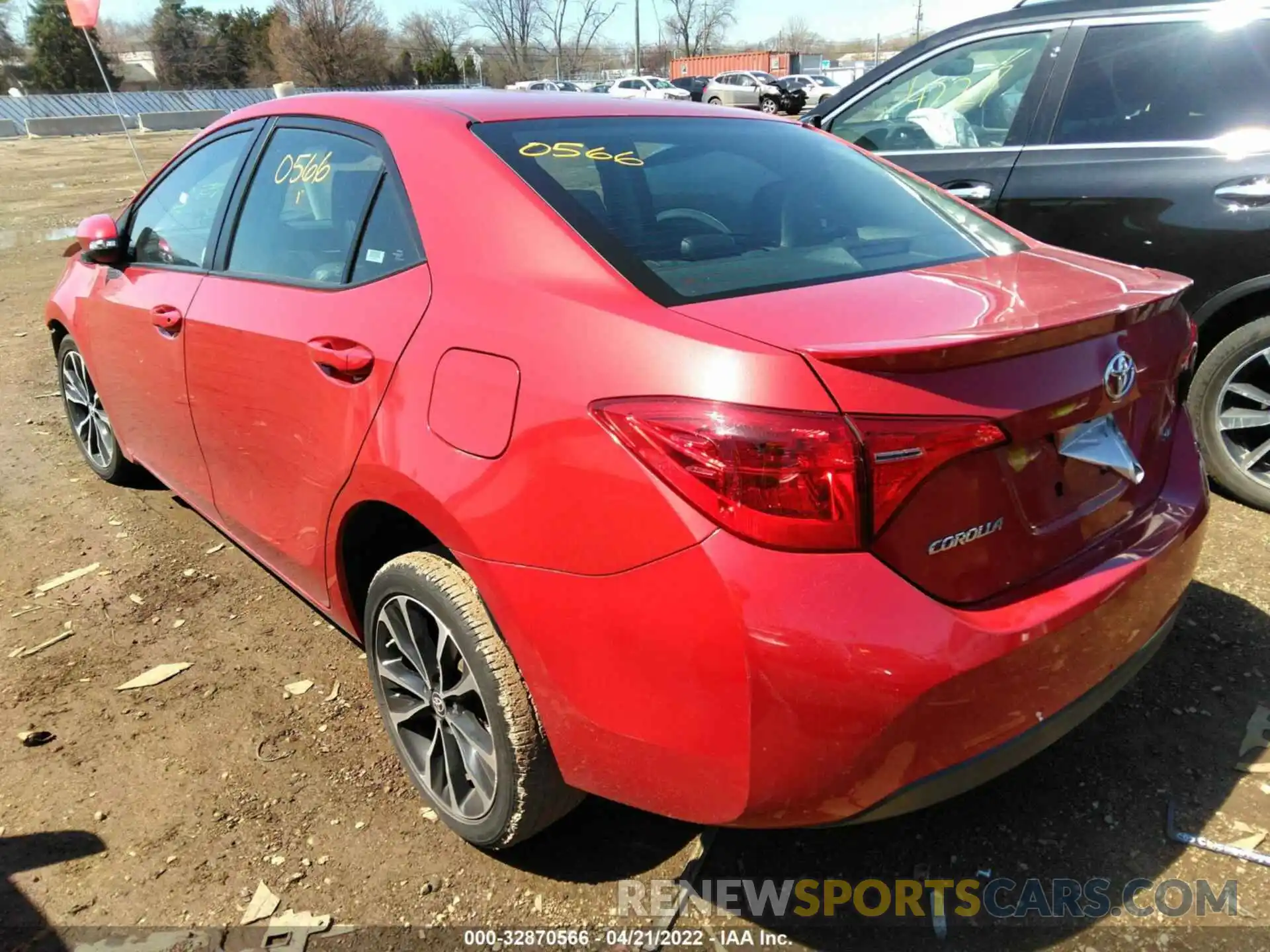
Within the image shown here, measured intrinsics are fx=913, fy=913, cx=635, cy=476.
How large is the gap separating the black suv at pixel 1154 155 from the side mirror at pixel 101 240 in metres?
3.48

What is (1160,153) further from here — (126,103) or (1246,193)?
(126,103)

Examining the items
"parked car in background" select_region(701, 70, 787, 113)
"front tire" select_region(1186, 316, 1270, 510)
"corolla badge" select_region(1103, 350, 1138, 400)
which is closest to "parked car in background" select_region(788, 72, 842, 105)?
"parked car in background" select_region(701, 70, 787, 113)

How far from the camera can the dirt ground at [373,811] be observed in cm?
206

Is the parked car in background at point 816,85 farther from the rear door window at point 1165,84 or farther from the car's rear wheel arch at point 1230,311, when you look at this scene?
the car's rear wheel arch at point 1230,311

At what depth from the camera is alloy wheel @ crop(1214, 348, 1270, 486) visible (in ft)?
11.5

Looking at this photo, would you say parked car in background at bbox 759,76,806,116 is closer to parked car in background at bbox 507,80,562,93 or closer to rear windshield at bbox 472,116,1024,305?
parked car in background at bbox 507,80,562,93

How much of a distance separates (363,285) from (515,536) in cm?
88

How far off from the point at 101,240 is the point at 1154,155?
13.5 feet

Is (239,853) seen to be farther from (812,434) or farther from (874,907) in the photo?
(812,434)

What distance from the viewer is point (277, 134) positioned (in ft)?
9.35

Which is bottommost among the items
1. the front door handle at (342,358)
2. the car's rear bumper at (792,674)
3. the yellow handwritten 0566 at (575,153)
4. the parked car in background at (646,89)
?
the parked car in background at (646,89)

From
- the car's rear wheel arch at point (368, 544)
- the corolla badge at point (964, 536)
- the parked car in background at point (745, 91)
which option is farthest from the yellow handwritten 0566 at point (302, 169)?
the parked car in background at point (745, 91)

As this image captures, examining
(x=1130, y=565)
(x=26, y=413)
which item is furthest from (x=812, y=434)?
(x=26, y=413)

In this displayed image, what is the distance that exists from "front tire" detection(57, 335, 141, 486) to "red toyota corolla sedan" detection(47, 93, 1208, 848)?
6.50 feet
